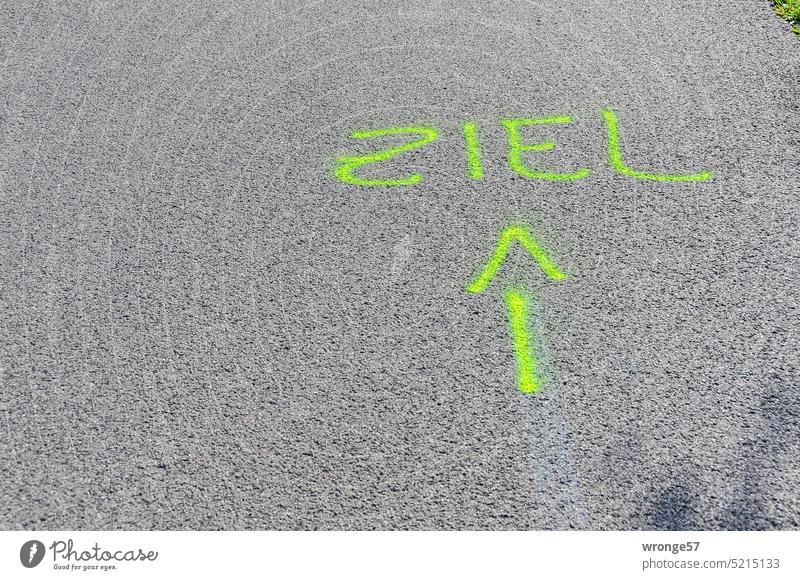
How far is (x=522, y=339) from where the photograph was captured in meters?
3.62

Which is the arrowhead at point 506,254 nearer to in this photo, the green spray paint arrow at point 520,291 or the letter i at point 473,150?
the green spray paint arrow at point 520,291

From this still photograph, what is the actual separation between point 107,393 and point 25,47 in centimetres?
316

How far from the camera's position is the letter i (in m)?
4.49

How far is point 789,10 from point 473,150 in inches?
101

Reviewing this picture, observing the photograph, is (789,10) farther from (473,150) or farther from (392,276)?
(392,276)

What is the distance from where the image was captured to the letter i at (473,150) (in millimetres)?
4495

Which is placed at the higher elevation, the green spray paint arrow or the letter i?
the letter i

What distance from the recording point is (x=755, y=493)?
10.0ft

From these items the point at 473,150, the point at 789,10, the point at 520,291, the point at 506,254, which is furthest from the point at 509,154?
the point at 789,10

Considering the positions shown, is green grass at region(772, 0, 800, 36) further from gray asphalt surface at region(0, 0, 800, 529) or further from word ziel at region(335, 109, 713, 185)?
word ziel at region(335, 109, 713, 185)

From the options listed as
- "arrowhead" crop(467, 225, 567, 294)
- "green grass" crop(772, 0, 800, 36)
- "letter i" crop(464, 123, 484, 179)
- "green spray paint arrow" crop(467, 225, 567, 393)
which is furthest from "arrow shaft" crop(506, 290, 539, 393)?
"green grass" crop(772, 0, 800, 36)

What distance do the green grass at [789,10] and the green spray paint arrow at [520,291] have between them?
273 centimetres

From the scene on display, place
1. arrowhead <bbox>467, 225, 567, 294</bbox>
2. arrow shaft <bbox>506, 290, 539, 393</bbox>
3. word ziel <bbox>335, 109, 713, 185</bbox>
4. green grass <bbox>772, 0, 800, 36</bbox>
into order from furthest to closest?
green grass <bbox>772, 0, 800, 36</bbox>, word ziel <bbox>335, 109, 713, 185</bbox>, arrowhead <bbox>467, 225, 567, 294</bbox>, arrow shaft <bbox>506, 290, 539, 393</bbox>

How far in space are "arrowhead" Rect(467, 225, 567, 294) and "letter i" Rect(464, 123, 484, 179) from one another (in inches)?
18.2
